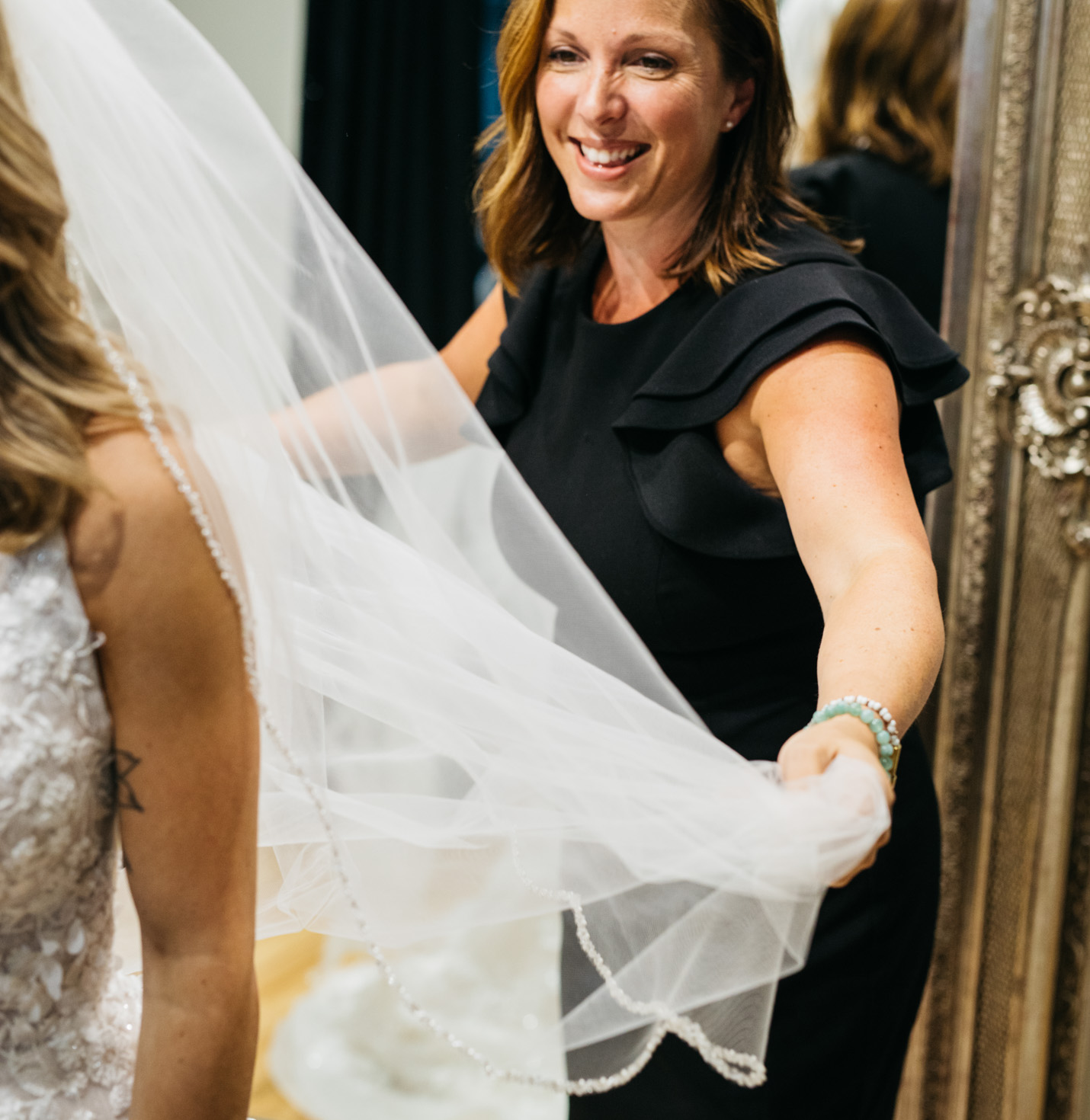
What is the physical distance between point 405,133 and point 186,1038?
2.25m

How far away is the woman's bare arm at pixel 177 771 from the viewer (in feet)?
2.43

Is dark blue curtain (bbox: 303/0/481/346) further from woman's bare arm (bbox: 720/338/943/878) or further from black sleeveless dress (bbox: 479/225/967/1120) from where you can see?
woman's bare arm (bbox: 720/338/943/878)

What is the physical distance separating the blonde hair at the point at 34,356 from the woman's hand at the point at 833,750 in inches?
18.7

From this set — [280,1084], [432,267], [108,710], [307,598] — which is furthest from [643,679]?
[432,267]

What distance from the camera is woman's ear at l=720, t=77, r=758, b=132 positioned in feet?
3.95

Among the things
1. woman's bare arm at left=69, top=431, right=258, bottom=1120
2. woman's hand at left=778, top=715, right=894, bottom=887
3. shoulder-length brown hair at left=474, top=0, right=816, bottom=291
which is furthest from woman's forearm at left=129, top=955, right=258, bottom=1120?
shoulder-length brown hair at left=474, top=0, right=816, bottom=291

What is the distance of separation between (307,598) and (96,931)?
27 cm

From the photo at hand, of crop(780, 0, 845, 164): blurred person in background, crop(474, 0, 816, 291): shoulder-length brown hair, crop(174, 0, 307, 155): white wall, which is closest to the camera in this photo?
crop(474, 0, 816, 291): shoulder-length brown hair

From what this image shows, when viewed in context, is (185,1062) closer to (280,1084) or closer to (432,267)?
(280,1084)

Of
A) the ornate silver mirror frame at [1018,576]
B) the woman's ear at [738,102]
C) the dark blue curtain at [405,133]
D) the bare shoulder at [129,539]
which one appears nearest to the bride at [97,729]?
the bare shoulder at [129,539]

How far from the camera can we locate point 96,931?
0.84m

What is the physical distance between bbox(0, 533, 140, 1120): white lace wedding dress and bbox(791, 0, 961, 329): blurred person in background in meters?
1.29

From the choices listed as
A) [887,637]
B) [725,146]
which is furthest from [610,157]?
[887,637]

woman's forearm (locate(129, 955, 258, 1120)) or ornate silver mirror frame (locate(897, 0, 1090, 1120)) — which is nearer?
woman's forearm (locate(129, 955, 258, 1120))
